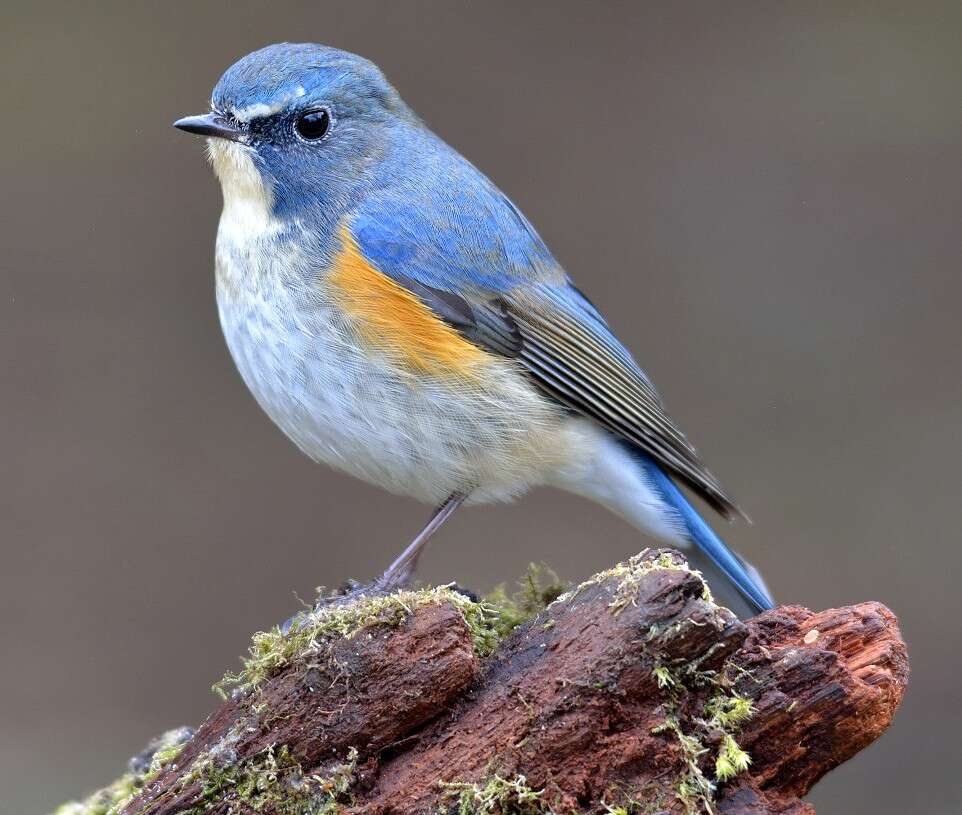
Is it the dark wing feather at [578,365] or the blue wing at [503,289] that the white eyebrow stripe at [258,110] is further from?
the dark wing feather at [578,365]

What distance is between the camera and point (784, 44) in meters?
9.86

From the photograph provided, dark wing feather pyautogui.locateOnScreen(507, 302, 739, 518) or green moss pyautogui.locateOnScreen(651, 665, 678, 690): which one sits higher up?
dark wing feather pyautogui.locateOnScreen(507, 302, 739, 518)

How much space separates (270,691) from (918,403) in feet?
21.9

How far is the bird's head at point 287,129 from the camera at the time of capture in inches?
186

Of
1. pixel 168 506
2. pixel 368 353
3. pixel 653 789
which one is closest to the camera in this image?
pixel 653 789

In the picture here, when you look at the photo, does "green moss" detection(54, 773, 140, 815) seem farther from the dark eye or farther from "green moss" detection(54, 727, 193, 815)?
the dark eye

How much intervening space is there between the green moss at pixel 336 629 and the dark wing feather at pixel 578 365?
127cm

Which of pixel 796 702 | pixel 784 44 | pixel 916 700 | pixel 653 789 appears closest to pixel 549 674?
pixel 653 789

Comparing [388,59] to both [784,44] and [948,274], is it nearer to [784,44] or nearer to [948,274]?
A: [784,44]

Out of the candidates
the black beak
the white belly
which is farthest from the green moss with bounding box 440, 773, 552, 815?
the black beak

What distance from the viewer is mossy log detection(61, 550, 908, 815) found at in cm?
343

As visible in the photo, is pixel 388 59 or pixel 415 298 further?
pixel 388 59

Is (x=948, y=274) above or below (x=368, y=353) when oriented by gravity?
above

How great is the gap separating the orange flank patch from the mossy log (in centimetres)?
106
